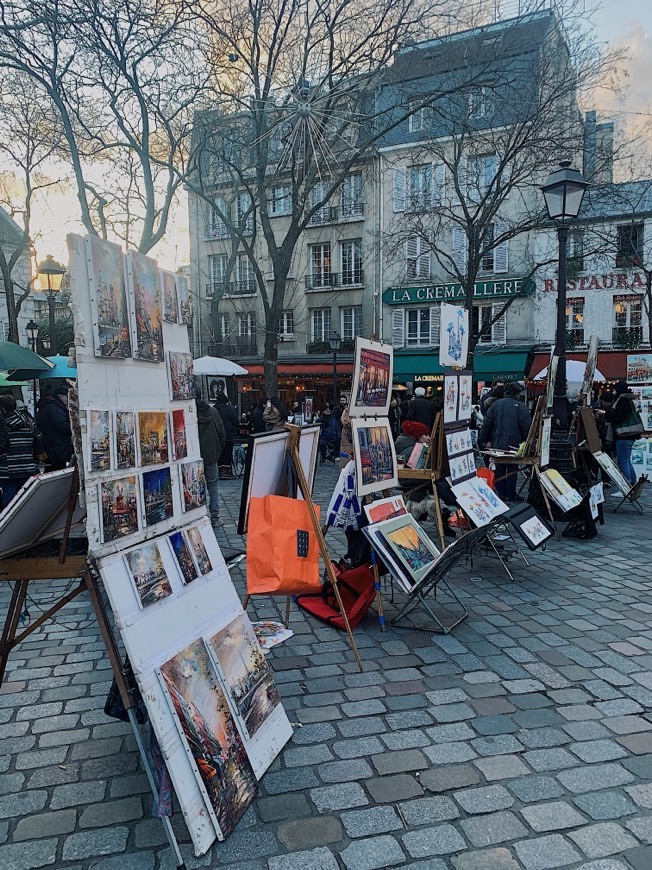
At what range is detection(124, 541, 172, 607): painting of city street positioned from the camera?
2.38 m

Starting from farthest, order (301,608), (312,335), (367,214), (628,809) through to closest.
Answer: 1. (312,335)
2. (367,214)
3. (301,608)
4. (628,809)

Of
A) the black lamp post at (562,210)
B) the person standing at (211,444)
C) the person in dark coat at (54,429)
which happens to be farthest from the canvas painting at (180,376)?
the black lamp post at (562,210)

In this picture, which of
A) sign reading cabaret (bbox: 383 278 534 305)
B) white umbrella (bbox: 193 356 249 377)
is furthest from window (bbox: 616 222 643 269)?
white umbrella (bbox: 193 356 249 377)

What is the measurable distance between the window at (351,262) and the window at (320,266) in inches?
29.0

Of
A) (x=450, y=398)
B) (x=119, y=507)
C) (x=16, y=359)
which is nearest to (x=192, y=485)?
(x=119, y=507)

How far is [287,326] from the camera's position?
28.9 metres

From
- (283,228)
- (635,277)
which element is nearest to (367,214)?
(283,228)

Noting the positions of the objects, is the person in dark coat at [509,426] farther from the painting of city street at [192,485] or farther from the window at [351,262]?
the window at [351,262]

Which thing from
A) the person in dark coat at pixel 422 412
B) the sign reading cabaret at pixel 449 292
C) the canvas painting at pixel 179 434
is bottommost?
the person in dark coat at pixel 422 412

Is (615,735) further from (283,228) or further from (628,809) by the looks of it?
(283,228)

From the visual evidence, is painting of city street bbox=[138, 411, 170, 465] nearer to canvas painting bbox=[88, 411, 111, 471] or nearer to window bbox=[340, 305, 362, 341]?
canvas painting bbox=[88, 411, 111, 471]

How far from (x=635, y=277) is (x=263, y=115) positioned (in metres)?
15.1

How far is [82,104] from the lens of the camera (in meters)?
11.7

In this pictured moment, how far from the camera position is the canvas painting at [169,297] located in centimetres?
278
